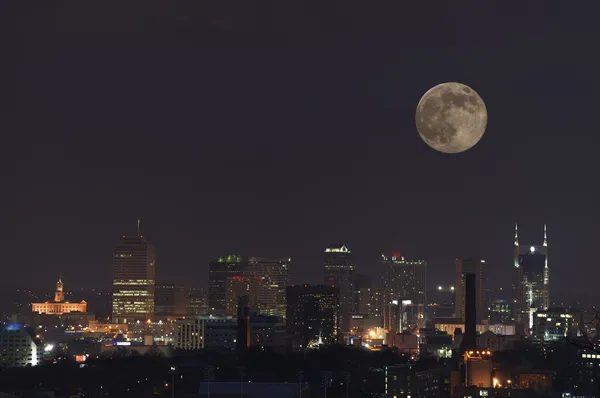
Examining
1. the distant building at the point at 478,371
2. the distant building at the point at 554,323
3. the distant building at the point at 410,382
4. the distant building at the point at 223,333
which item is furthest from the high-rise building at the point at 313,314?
the distant building at the point at 410,382

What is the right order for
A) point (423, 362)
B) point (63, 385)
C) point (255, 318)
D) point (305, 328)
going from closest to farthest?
point (63, 385)
point (423, 362)
point (255, 318)
point (305, 328)

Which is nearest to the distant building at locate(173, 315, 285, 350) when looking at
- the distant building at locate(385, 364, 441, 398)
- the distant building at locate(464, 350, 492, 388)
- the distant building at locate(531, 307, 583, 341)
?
the distant building at locate(464, 350, 492, 388)

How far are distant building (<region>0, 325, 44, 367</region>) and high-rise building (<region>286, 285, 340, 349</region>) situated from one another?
36843mm

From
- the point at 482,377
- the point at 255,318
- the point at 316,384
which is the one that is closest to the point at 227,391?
the point at 316,384

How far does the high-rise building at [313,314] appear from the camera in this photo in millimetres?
149900

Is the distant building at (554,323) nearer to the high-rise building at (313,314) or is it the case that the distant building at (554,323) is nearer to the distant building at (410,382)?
the high-rise building at (313,314)

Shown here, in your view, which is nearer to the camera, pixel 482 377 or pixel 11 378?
pixel 11 378

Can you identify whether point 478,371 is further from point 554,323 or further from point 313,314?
point 554,323

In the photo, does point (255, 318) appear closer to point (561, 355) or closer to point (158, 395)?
point (561, 355)

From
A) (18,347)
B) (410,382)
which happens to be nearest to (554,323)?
(18,347)

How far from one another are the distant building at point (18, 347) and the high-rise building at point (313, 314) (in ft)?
121

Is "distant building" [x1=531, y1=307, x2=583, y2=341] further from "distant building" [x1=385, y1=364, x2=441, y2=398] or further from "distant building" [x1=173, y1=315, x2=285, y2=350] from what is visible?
"distant building" [x1=385, y1=364, x2=441, y2=398]

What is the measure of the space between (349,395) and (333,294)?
302ft

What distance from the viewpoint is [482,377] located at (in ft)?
284
